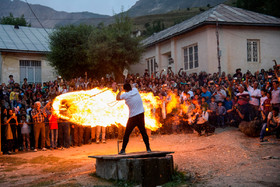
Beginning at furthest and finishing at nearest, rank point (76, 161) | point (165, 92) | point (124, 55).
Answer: point (124, 55), point (165, 92), point (76, 161)

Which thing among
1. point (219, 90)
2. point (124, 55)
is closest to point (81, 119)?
point (219, 90)

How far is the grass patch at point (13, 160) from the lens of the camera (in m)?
12.1

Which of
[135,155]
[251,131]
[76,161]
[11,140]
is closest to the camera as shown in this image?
[135,155]

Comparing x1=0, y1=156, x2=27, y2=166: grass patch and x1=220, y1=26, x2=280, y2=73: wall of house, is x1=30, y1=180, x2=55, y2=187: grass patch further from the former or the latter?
x1=220, y1=26, x2=280, y2=73: wall of house

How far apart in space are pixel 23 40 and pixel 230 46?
65.1ft

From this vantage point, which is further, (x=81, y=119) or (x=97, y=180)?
(x=81, y=119)

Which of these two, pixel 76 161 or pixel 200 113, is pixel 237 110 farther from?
pixel 76 161

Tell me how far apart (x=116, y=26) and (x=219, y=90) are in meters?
12.6

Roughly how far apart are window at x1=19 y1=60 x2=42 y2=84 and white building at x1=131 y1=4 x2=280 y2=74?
511 inches

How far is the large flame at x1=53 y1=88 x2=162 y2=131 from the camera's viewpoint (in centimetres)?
1305

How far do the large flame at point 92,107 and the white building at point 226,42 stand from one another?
40.1ft

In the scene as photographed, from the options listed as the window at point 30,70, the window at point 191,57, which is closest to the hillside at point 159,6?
the window at point 30,70

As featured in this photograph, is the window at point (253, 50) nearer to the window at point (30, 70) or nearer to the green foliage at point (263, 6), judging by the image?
the green foliage at point (263, 6)

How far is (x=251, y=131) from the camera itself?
1352cm
